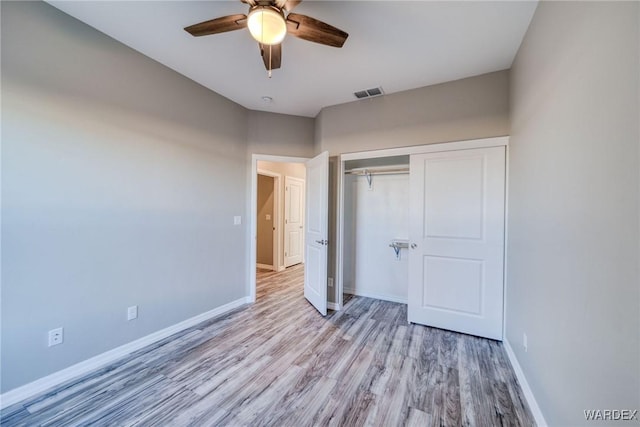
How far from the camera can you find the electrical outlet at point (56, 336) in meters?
1.84

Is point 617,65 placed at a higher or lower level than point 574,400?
higher

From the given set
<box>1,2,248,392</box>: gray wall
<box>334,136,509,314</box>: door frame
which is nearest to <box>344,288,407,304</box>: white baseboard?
<box>334,136,509,314</box>: door frame

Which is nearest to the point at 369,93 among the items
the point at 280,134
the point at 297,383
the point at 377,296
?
the point at 280,134

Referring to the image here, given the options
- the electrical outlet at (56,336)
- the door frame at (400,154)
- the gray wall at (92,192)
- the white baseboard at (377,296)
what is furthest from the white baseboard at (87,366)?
the white baseboard at (377,296)

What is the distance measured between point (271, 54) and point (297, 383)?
96.1 inches

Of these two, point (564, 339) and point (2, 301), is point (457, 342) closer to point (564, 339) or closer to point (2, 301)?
point (564, 339)

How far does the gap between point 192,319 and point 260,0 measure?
118 inches

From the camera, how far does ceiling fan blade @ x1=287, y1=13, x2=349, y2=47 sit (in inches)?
60.7

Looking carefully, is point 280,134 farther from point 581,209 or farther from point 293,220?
point 581,209

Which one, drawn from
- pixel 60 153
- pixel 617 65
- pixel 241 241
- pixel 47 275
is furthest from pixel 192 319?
pixel 617 65

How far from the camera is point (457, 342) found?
2.53m

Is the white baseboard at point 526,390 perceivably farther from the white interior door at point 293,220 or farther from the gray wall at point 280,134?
the white interior door at point 293,220

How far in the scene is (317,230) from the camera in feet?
10.8

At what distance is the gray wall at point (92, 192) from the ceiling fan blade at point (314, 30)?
65.9 inches
